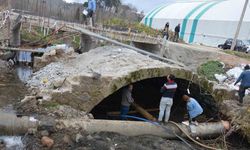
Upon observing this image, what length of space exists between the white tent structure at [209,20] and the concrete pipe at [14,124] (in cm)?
2741

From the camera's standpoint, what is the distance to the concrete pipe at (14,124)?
29.5 feet

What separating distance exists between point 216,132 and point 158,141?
2.67 m

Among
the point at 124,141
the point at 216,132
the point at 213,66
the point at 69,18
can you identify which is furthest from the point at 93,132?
the point at 69,18

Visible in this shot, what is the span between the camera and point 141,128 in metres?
10.5

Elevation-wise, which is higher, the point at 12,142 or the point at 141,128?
the point at 141,128

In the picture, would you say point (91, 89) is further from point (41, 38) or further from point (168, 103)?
point (41, 38)

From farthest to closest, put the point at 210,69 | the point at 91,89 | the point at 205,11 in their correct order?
the point at 205,11, the point at 210,69, the point at 91,89

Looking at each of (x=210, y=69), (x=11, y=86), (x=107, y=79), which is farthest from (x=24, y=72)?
(x=210, y=69)

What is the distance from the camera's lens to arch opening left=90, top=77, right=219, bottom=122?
1307 cm

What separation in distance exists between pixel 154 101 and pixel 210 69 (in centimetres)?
563

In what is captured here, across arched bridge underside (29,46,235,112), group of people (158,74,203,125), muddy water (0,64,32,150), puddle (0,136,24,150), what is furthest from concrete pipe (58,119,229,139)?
muddy water (0,64,32,150)

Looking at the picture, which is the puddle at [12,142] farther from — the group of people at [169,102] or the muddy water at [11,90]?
the group of people at [169,102]

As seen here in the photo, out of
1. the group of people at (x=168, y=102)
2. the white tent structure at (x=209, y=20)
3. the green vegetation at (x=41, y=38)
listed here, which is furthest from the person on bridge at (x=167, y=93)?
the white tent structure at (x=209, y=20)

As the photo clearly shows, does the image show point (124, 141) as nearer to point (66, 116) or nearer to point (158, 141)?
point (158, 141)
